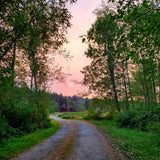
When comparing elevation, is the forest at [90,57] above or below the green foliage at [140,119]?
above

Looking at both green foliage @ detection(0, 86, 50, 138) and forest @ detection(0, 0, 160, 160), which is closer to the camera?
forest @ detection(0, 0, 160, 160)

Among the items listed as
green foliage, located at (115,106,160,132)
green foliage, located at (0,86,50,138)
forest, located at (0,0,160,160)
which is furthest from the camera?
green foliage, located at (115,106,160,132)

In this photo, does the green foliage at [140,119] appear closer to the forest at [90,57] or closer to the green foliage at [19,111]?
the forest at [90,57]

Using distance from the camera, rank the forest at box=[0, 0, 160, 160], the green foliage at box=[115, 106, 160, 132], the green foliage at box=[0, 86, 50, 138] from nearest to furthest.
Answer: the forest at box=[0, 0, 160, 160] < the green foliage at box=[0, 86, 50, 138] < the green foliage at box=[115, 106, 160, 132]

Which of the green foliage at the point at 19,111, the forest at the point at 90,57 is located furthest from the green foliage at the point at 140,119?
the green foliage at the point at 19,111

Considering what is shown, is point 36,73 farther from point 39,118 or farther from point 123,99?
point 123,99

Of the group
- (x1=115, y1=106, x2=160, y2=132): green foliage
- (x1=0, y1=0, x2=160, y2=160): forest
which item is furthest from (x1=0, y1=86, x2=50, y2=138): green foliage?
(x1=115, y1=106, x2=160, y2=132): green foliage

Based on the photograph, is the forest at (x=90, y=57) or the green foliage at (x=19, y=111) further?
the green foliage at (x=19, y=111)

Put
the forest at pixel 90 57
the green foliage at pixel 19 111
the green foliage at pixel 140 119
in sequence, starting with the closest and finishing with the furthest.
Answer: the forest at pixel 90 57, the green foliage at pixel 19 111, the green foliage at pixel 140 119

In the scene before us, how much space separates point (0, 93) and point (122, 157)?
6.63m

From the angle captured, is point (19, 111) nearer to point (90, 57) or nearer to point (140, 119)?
point (90, 57)

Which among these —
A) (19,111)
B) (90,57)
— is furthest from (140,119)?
(19,111)

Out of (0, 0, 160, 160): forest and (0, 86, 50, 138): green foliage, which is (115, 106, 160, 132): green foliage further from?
(0, 86, 50, 138): green foliage

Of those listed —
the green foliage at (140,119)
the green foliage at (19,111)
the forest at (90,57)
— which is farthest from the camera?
the green foliage at (140,119)
